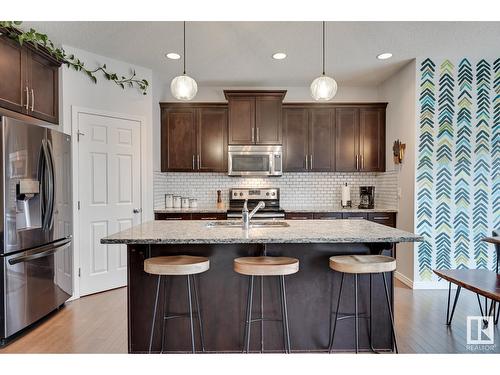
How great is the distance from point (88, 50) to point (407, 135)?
12.8ft

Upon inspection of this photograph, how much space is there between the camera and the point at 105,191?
145 inches

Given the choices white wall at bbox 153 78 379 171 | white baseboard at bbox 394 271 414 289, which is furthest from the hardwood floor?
white wall at bbox 153 78 379 171

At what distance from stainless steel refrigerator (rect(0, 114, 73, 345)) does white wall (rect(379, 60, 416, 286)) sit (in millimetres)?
3832

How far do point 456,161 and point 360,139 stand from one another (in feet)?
4.10

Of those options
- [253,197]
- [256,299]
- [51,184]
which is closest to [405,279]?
[253,197]

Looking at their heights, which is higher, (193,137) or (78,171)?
(193,137)

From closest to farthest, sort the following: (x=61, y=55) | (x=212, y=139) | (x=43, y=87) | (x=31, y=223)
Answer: (x=31, y=223), (x=43, y=87), (x=61, y=55), (x=212, y=139)

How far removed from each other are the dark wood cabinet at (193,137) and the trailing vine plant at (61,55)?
61cm

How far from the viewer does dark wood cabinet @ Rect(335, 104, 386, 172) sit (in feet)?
15.0

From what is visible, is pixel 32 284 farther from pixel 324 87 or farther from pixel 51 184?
pixel 324 87

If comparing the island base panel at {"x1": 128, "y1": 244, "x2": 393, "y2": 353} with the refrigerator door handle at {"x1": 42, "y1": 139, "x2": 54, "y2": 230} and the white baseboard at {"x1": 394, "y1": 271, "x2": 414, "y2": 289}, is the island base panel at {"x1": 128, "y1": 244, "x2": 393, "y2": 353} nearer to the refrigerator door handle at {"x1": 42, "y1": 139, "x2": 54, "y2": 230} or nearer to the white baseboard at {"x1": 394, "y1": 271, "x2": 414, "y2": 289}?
the refrigerator door handle at {"x1": 42, "y1": 139, "x2": 54, "y2": 230}

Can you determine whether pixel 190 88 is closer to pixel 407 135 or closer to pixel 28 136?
pixel 28 136

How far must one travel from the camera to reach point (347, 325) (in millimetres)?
2260
